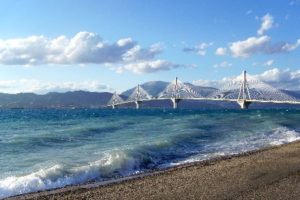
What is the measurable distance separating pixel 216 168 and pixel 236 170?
2.62ft

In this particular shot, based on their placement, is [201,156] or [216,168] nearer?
[216,168]

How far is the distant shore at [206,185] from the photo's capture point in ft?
39.8

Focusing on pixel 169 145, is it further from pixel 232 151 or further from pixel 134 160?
pixel 134 160

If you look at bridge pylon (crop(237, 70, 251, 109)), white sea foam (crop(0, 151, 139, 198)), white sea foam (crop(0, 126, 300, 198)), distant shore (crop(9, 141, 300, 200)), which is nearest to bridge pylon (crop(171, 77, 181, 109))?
bridge pylon (crop(237, 70, 251, 109))

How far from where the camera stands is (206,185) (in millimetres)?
13367

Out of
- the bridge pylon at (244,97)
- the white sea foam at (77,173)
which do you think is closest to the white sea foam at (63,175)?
the white sea foam at (77,173)

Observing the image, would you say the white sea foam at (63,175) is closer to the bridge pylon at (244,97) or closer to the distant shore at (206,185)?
the distant shore at (206,185)

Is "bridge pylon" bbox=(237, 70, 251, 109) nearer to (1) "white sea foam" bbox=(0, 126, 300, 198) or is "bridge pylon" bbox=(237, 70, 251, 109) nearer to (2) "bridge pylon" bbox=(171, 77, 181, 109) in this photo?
(2) "bridge pylon" bbox=(171, 77, 181, 109)

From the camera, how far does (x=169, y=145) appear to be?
84.0ft

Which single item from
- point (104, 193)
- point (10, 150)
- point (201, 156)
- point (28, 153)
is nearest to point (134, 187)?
point (104, 193)

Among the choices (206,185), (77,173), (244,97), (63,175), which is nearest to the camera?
(206,185)

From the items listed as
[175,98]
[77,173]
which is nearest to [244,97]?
[175,98]

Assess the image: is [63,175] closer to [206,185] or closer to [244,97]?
[206,185]

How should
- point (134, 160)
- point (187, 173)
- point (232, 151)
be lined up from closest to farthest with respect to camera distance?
point (187, 173) < point (134, 160) < point (232, 151)
